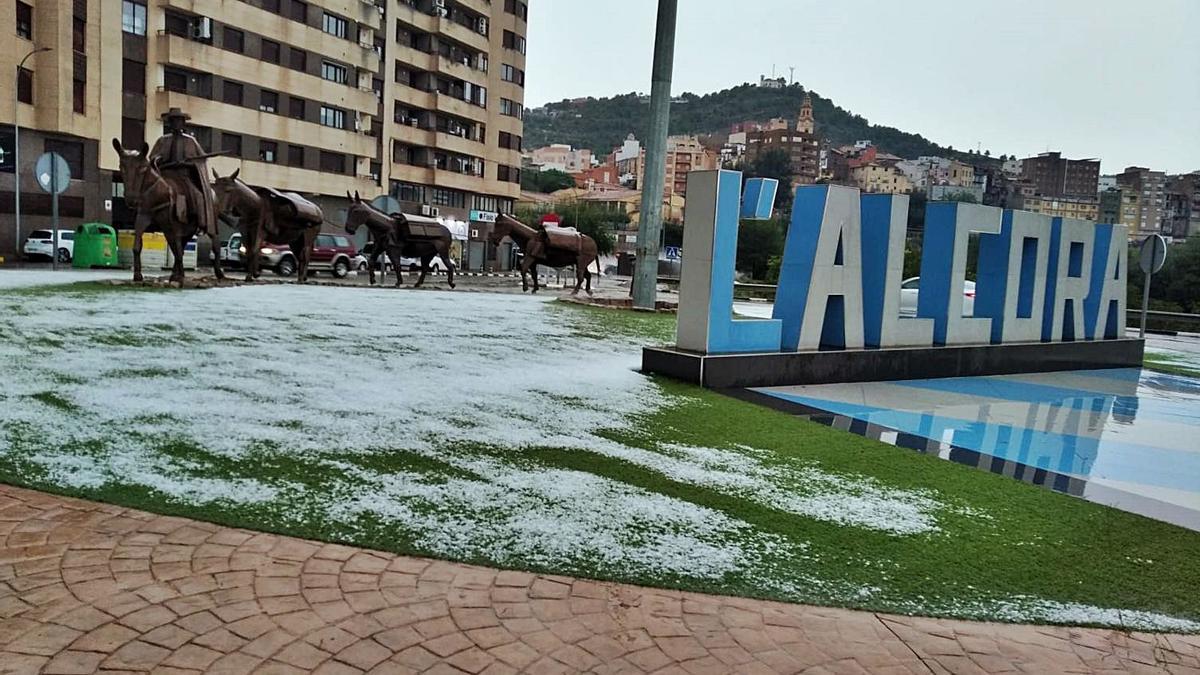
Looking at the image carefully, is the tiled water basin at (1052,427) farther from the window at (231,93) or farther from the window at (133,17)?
the window at (231,93)

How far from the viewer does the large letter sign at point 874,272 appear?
9781 mm

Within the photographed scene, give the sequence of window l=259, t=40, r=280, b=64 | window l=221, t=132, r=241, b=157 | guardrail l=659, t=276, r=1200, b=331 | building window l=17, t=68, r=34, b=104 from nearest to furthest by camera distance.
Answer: guardrail l=659, t=276, r=1200, b=331 → building window l=17, t=68, r=34, b=104 → window l=221, t=132, r=241, b=157 → window l=259, t=40, r=280, b=64

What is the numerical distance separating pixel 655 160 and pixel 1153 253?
11200mm

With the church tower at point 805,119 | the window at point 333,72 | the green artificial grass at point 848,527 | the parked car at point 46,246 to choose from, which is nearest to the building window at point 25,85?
the parked car at point 46,246

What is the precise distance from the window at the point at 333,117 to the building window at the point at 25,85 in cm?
1629

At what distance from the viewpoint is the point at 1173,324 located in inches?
1406

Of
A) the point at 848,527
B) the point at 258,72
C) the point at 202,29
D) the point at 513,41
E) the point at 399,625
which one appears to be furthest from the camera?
the point at 513,41

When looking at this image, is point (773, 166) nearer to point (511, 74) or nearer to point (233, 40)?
point (511, 74)

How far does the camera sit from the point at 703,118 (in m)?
147

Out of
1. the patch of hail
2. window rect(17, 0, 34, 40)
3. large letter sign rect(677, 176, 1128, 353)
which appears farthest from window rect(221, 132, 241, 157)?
large letter sign rect(677, 176, 1128, 353)

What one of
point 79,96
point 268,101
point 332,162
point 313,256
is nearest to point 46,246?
point 79,96

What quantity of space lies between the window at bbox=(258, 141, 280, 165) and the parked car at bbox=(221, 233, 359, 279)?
51.8 feet

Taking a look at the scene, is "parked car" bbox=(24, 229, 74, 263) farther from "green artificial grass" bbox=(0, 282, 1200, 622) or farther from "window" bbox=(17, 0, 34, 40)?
"green artificial grass" bbox=(0, 282, 1200, 622)

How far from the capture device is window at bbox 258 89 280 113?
46562 mm
